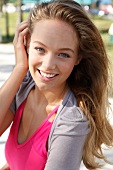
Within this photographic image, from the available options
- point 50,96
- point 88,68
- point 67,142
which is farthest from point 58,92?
point 67,142

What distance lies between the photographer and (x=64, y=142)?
60.6 inches

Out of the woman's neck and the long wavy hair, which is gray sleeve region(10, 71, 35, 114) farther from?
the long wavy hair

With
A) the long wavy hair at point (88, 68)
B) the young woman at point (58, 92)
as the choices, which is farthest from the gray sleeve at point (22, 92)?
the long wavy hair at point (88, 68)

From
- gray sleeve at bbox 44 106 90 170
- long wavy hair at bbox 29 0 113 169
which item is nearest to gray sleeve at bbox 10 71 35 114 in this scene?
long wavy hair at bbox 29 0 113 169

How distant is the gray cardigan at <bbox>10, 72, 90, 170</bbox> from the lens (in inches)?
60.2

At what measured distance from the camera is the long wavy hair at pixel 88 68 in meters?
1.53

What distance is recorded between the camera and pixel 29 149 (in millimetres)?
1675

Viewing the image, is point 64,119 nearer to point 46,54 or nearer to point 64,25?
point 46,54

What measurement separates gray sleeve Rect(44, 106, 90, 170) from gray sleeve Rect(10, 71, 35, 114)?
339 mm

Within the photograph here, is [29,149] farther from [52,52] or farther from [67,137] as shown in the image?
[52,52]

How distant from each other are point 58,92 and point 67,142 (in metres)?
0.28

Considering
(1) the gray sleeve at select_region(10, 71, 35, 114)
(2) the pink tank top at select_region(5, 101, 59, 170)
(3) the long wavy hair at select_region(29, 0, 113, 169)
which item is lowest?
(2) the pink tank top at select_region(5, 101, 59, 170)

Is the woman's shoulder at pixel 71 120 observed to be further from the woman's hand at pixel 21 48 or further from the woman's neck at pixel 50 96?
the woman's hand at pixel 21 48

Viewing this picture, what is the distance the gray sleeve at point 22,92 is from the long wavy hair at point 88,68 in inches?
8.4
